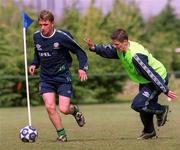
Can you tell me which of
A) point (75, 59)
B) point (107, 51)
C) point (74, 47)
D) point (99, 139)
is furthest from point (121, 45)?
point (75, 59)

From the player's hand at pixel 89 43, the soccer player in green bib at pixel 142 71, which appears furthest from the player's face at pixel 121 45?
the player's hand at pixel 89 43

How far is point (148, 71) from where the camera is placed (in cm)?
930

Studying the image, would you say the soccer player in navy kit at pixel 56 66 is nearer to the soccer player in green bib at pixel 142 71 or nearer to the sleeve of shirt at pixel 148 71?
the soccer player in green bib at pixel 142 71

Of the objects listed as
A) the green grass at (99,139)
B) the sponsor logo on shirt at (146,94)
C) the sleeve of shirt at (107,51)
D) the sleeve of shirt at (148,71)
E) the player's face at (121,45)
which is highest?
the player's face at (121,45)

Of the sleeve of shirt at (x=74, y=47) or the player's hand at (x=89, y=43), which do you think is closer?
the sleeve of shirt at (x=74, y=47)

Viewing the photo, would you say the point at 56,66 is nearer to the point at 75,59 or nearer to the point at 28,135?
the point at 28,135

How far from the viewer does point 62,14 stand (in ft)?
108

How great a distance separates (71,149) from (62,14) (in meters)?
→ 25.1

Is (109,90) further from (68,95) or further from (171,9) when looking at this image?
(171,9)

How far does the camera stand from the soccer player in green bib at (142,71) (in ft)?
30.6

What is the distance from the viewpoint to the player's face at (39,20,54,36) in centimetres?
938

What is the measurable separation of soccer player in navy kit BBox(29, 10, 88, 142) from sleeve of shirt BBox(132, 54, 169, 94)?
808mm

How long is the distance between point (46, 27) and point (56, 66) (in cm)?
64

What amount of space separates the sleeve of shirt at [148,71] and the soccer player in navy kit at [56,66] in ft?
2.65
